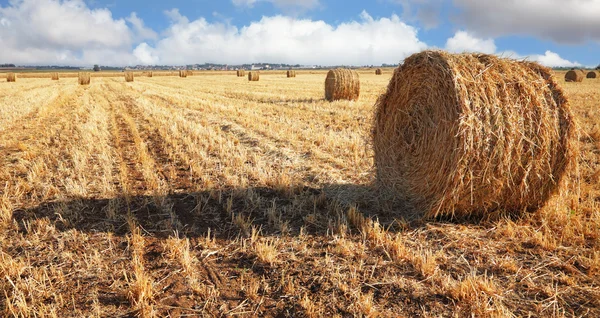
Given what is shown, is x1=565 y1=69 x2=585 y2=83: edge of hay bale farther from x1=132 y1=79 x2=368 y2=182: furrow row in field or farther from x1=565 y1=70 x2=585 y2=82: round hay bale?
x1=132 y1=79 x2=368 y2=182: furrow row in field

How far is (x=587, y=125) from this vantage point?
10.3m

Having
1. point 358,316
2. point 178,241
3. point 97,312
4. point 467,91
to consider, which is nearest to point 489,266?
point 358,316

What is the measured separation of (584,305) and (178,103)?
15.5 metres

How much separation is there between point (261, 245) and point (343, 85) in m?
13.5

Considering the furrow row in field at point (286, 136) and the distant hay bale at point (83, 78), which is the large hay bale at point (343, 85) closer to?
the furrow row in field at point (286, 136)

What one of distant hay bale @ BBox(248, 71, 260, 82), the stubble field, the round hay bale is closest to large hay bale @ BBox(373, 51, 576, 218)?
the stubble field

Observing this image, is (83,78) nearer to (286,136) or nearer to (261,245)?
(286,136)

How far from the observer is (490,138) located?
13.8 ft

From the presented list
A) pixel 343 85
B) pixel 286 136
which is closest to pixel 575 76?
pixel 343 85

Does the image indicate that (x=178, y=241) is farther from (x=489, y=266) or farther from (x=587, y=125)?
(x=587, y=125)

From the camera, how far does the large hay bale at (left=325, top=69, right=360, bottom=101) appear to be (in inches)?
656

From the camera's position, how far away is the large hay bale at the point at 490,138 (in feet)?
13.9

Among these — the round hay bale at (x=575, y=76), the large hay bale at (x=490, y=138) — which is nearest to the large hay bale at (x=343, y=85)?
the large hay bale at (x=490, y=138)

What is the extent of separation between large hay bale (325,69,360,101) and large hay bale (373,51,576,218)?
11.8 metres
